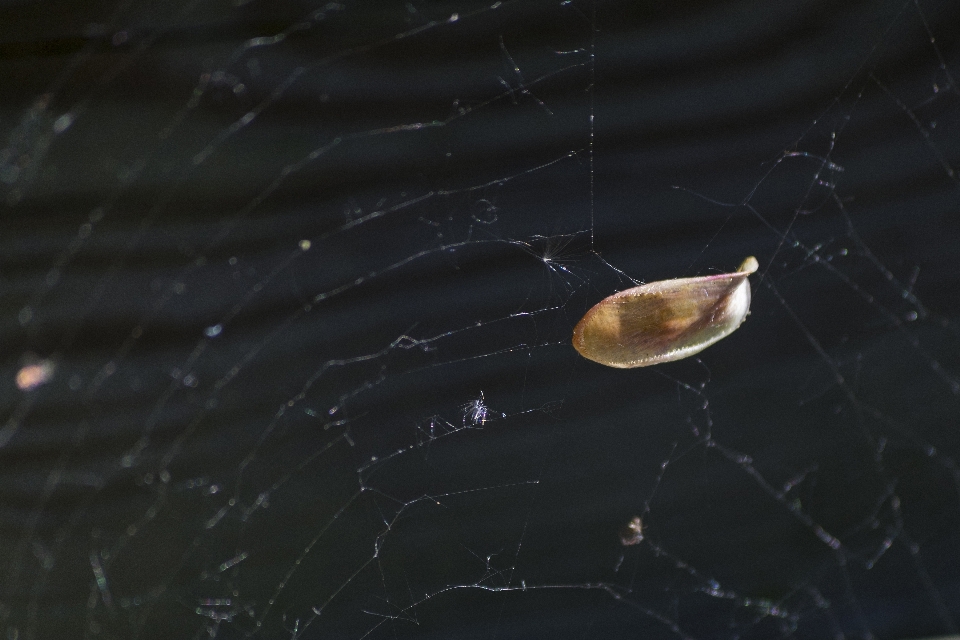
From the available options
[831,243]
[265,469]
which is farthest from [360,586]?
[831,243]

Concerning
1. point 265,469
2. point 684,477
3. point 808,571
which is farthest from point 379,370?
point 808,571

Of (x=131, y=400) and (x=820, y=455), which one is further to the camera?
(x=820, y=455)

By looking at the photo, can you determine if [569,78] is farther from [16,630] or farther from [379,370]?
[16,630]

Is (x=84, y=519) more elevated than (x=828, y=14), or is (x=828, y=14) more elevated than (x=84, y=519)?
(x=828, y=14)

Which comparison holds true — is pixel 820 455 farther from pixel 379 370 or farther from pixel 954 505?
pixel 379 370

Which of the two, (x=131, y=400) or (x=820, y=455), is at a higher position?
(x=131, y=400)

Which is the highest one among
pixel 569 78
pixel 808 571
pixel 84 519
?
pixel 569 78
